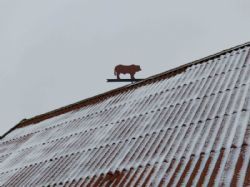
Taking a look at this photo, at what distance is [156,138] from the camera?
567cm

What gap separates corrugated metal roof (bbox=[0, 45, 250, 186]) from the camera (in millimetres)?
4391

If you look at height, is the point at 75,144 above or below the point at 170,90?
below

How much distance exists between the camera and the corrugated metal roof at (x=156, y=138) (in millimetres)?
4391

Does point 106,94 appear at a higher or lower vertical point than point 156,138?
lower

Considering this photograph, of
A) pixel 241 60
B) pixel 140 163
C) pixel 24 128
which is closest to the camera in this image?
pixel 140 163

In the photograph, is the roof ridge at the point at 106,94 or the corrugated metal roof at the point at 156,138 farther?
the roof ridge at the point at 106,94

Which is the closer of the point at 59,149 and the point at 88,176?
the point at 88,176

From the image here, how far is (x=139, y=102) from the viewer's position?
770 centimetres

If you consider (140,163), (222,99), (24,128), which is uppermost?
A: (222,99)

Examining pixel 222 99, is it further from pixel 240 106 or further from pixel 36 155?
pixel 36 155

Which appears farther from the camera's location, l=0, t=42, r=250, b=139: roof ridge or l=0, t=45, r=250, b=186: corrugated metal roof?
l=0, t=42, r=250, b=139: roof ridge

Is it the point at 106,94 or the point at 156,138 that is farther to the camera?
the point at 106,94

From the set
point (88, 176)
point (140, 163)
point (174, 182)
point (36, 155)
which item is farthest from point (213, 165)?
point (36, 155)

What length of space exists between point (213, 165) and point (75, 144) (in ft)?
11.8
